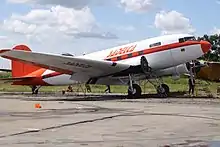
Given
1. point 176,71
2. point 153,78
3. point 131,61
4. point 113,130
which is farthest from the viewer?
point 153,78

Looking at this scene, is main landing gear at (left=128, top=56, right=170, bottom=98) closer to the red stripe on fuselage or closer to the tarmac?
the red stripe on fuselage

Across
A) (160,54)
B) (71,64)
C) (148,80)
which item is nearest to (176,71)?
(148,80)

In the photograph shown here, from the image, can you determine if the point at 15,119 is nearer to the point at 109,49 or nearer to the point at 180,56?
Result: the point at 180,56

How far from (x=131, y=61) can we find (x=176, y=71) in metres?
3.37

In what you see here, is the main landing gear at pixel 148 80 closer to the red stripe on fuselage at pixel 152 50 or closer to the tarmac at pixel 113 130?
the red stripe on fuselage at pixel 152 50

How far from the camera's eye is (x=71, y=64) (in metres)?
28.4

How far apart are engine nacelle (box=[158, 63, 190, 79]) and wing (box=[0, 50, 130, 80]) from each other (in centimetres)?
287

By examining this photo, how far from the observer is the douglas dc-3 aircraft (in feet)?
90.0

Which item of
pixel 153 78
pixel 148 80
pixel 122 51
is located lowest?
pixel 148 80

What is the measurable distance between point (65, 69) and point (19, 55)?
378 centimetres

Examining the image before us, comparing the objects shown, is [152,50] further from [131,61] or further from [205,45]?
[205,45]

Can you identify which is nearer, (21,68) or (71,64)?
(71,64)

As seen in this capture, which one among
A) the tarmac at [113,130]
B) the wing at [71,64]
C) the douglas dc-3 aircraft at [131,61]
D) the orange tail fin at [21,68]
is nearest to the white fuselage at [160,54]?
the douglas dc-3 aircraft at [131,61]

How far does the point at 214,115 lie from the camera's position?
16766 mm
